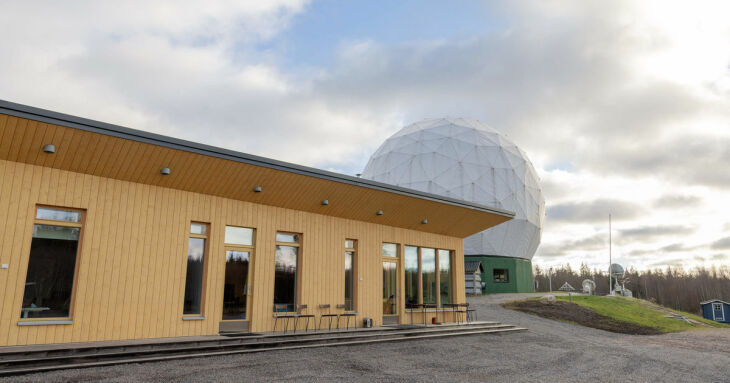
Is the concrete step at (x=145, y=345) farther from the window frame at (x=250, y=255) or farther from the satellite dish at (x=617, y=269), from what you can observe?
the satellite dish at (x=617, y=269)

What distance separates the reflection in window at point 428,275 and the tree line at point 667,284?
3575cm

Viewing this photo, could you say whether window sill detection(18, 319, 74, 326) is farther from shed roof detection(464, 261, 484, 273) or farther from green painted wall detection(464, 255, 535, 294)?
green painted wall detection(464, 255, 535, 294)

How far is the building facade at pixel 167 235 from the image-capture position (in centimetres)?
737

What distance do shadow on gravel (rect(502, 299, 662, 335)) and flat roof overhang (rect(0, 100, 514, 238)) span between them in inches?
306

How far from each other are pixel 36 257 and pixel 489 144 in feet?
84.4

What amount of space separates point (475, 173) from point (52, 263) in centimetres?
2332

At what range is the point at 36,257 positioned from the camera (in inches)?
299

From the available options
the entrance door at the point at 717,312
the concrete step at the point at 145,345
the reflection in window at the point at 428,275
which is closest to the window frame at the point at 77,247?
the concrete step at the point at 145,345

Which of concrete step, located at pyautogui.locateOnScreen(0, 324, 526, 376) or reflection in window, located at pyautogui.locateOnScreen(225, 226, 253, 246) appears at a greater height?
reflection in window, located at pyautogui.locateOnScreen(225, 226, 253, 246)

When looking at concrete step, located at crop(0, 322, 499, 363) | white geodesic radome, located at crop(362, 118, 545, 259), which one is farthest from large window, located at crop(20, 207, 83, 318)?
white geodesic radome, located at crop(362, 118, 545, 259)

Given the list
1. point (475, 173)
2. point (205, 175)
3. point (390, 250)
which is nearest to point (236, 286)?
point (205, 175)

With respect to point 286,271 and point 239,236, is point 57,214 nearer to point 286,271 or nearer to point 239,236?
point 239,236

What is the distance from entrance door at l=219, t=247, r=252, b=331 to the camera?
9.73 m

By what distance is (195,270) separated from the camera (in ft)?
30.7
